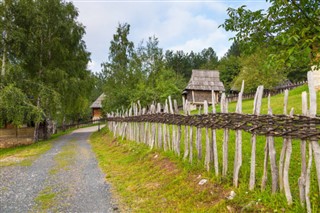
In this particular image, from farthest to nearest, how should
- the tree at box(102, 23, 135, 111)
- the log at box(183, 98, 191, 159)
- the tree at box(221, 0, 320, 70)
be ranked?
the tree at box(102, 23, 135, 111), the log at box(183, 98, 191, 159), the tree at box(221, 0, 320, 70)

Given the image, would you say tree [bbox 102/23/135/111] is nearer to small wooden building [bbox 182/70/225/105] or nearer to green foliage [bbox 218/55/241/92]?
small wooden building [bbox 182/70/225/105]

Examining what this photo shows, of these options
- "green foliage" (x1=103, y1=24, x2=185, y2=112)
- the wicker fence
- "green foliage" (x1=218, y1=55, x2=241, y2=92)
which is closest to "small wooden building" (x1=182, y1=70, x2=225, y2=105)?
"green foliage" (x1=103, y1=24, x2=185, y2=112)

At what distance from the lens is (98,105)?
47594 millimetres

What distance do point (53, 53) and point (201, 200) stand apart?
1898 centimetres

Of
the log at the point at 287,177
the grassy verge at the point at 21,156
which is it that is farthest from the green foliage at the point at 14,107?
the log at the point at 287,177

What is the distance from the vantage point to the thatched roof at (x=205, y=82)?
109 ft

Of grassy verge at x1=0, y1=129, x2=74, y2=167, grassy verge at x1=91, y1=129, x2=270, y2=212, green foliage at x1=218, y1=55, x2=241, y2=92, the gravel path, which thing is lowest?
grassy verge at x1=0, y1=129, x2=74, y2=167

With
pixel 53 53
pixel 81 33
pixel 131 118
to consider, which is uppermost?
pixel 81 33

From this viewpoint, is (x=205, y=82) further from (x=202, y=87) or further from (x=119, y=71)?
(x=119, y=71)

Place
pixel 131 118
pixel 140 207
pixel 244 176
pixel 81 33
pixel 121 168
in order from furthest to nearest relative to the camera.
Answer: pixel 81 33, pixel 131 118, pixel 121 168, pixel 140 207, pixel 244 176

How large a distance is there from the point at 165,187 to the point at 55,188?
304 cm

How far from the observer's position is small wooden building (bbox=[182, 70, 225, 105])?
33.1m

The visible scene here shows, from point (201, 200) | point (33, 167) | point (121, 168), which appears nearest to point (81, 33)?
point (33, 167)

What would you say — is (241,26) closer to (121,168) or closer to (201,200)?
(201,200)
